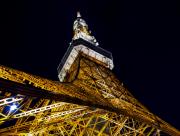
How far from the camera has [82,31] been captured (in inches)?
1001

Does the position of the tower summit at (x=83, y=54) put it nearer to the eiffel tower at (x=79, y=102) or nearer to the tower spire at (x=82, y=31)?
the eiffel tower at (x=79, y=102)

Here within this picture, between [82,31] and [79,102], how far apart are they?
724 inches

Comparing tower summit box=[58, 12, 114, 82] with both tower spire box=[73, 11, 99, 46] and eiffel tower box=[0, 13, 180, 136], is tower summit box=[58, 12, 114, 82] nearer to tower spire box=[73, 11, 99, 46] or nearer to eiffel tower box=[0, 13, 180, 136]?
eiffel tower box=[0, 13, 180, 136]

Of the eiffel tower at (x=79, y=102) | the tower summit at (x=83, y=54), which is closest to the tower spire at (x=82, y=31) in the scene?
the eiffel tower at (x=79, y=102)

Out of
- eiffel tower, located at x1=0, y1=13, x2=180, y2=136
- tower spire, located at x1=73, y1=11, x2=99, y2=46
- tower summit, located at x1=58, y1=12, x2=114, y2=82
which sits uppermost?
tower spire, located at x1=73, y1=11, x2=99, y2=46

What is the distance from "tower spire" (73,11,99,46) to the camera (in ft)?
79.7

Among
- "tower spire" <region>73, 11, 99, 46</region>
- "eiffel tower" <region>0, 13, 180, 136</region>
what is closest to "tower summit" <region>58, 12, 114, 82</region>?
"eiffel tower" <region>0, 13, 180, 136</region>

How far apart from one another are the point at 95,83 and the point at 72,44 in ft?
21.1

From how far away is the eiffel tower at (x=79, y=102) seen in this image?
6884mm

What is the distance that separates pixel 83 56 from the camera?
71.3ft

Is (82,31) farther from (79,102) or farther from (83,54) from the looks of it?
(79,102)

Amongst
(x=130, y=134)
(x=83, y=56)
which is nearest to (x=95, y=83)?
(x=130, y=134)

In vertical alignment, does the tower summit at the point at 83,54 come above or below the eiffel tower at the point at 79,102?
above

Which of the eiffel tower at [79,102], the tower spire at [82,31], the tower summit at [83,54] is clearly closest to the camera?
the eiffel tower at [79,102]
